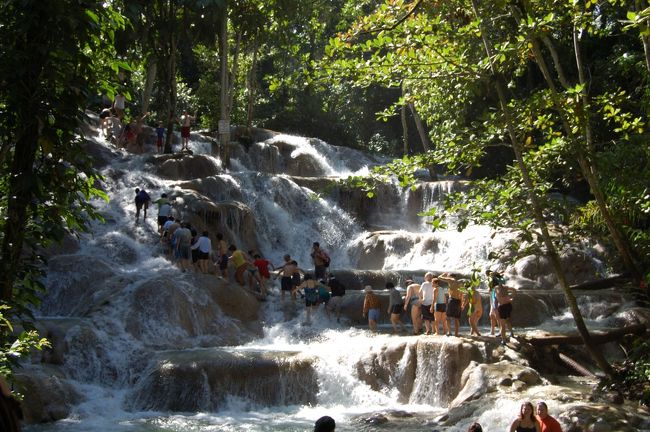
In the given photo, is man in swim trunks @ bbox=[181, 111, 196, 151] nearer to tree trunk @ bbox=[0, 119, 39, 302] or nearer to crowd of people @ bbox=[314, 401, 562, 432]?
crowd of people @ bbox=[314, 401, 562, 432]

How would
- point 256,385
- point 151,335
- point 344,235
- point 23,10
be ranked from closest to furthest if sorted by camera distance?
point 23,10
point 256,385
point 151,335
point 344,235

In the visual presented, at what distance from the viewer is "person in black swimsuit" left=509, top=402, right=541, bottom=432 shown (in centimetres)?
830

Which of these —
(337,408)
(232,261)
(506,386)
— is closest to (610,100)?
(506,386)

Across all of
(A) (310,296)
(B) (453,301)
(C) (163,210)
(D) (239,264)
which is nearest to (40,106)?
Answer: (B) (453,301)

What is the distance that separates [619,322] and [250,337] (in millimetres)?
7983

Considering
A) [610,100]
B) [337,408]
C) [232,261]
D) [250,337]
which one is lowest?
[337,408]

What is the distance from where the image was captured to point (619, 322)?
659 inches

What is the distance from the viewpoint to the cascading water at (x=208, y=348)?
13.0 m

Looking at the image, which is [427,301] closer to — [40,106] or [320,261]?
[320,261]

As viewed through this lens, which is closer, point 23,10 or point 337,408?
point 23,10

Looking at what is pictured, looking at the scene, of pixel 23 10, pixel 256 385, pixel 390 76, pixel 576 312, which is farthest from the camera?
pixel 256 385

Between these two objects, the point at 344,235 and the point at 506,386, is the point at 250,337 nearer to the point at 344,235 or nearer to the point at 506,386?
the point at 506,386

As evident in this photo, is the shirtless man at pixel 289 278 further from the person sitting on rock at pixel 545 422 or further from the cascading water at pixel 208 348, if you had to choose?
the person sitting on rock at pixel 545 422

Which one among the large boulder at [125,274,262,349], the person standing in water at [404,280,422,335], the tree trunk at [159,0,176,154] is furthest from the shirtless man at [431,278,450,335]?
the tree trunk at [159,0,176,154]
